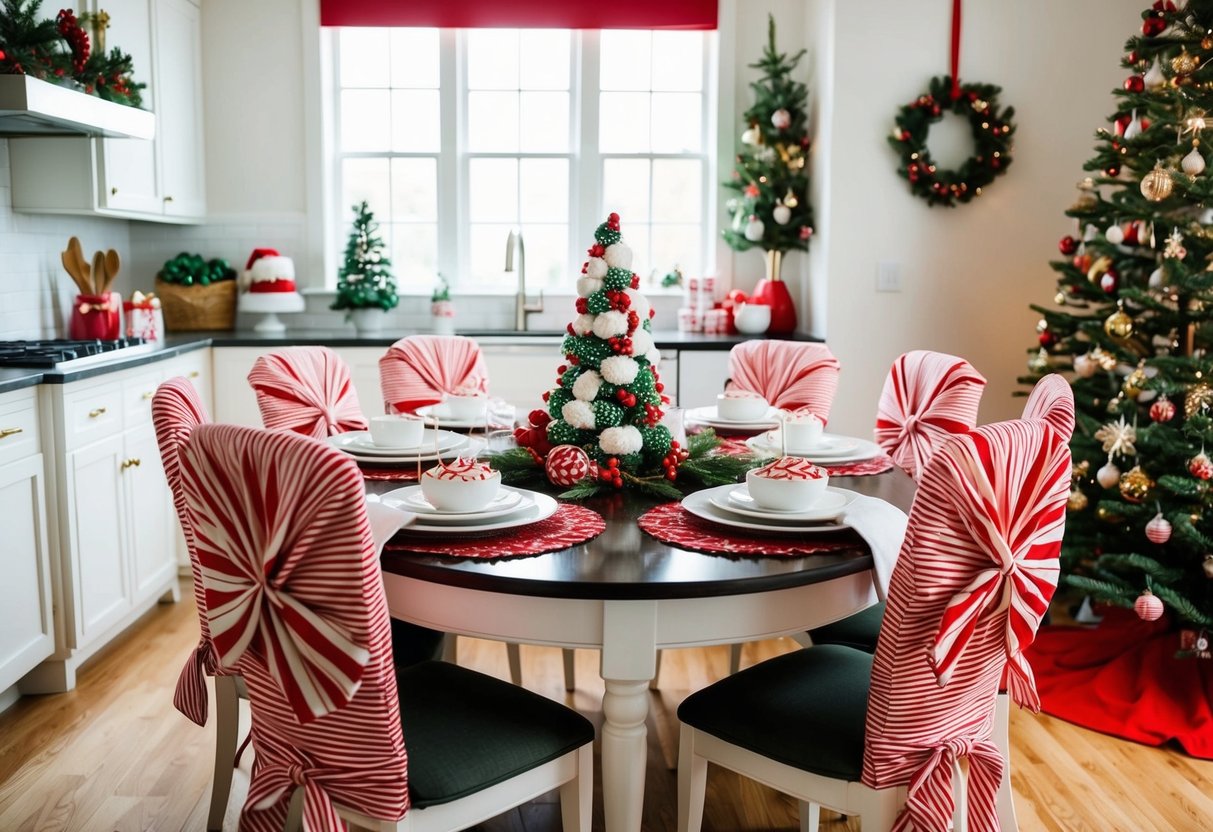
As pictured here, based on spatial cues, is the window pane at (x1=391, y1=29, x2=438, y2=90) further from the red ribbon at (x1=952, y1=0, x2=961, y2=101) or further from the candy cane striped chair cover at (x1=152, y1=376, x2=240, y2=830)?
the candy cane striped chair cover at (x1=152, y1=376, x2=240, y2=830)

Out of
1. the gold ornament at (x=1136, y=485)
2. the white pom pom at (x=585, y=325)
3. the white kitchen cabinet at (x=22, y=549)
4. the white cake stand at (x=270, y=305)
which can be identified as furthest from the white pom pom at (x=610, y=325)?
the white cake stand at (x=270, y=305)

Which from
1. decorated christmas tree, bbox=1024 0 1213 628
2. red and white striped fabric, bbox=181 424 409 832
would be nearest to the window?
decorated christmas tree, bbox=1024 0 1213 628

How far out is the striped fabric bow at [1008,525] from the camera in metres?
1.50

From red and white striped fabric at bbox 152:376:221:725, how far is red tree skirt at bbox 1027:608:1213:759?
2242 mm

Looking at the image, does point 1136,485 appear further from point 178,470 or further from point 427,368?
point 178,470

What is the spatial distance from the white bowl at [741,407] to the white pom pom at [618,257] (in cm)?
66

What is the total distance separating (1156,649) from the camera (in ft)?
10.3

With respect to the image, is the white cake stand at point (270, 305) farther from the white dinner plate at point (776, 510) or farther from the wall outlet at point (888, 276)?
the white dinner plate at point (776, 510)

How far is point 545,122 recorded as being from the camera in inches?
197

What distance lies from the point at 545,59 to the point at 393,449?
3093mm

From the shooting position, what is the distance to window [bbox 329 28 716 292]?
491 centimetres

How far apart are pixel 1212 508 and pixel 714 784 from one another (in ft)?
5.16

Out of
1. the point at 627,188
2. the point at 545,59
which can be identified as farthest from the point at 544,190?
the point at 545,59

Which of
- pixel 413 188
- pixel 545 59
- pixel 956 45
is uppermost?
pixel 545 59
